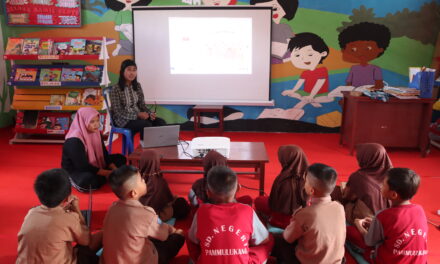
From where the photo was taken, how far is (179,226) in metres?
2.66

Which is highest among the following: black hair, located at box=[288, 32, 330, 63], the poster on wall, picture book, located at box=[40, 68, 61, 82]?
the poster on wall

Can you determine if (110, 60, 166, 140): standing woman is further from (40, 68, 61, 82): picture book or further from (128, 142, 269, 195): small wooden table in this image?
(40, 68, 61, 82): picture book

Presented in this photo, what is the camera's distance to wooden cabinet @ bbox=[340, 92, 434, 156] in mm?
4301

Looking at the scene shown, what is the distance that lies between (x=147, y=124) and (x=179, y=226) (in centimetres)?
171

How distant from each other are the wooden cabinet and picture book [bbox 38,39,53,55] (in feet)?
12.1

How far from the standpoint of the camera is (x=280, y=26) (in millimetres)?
5074

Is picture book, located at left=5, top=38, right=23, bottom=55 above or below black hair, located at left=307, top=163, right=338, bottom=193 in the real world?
above

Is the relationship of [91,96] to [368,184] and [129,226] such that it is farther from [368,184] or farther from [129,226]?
[368,184]

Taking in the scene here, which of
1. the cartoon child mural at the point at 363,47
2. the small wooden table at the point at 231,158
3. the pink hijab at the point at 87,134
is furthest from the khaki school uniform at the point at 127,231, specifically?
the cartoon child mural at the point at 363,47

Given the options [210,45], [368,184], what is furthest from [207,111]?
[368,184]

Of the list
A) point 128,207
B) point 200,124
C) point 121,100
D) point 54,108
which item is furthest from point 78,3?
point 128,207

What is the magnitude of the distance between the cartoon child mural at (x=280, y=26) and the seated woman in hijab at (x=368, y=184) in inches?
114

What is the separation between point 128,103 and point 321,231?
9.51ft

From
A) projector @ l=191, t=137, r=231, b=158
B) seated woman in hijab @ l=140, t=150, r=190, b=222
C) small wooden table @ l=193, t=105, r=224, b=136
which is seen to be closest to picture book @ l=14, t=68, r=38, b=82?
small wooden table @ l=193, t=105, r=224, b=136
